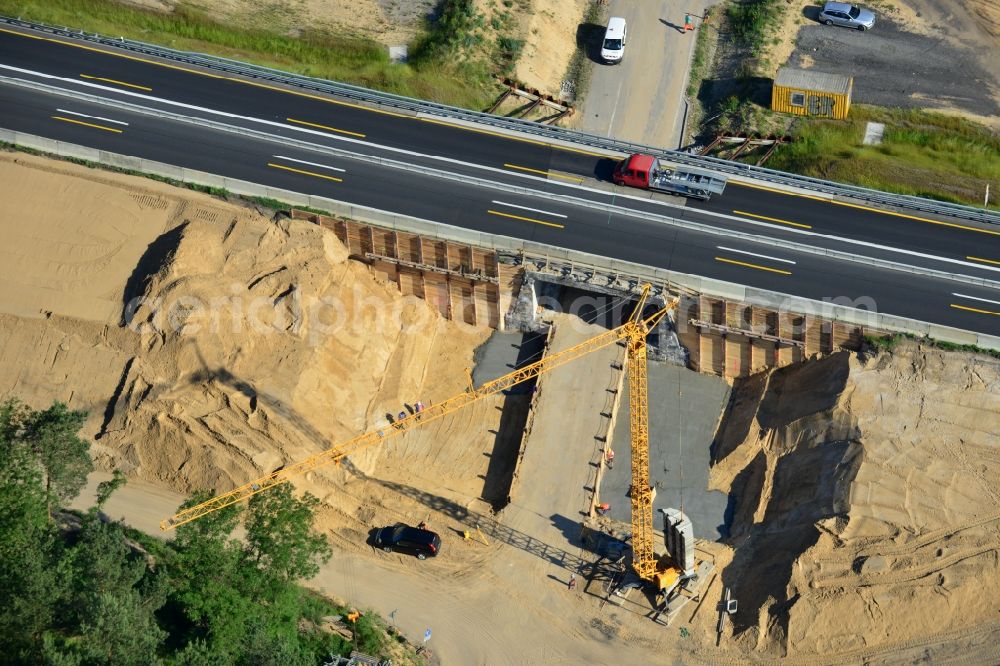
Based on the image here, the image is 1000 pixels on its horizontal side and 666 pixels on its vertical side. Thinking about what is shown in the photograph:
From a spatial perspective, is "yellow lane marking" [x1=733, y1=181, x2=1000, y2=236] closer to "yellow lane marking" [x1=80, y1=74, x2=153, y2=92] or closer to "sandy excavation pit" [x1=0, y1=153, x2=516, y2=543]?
"sandy excavation pit" [x1=0, y1=153, x2=516, y2=543]

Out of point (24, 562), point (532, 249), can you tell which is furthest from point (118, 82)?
point (24, 562)

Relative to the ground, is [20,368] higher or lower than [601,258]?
lower

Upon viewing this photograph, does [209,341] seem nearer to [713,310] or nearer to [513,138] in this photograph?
[513,138]

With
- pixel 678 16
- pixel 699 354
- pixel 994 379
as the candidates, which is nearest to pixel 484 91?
pixel 678 16

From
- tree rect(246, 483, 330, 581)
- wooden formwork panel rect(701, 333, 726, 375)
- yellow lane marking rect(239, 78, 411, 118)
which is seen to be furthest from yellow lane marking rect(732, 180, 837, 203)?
tree rect(246, 483, 330, 581)

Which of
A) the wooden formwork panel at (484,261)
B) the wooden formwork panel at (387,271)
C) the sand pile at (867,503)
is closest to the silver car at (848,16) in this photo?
the sand pile at (867,503)

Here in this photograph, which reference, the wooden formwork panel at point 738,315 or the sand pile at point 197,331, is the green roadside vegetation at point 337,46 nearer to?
the sand pile at point 197,331

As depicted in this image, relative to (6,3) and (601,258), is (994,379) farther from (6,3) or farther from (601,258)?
(6,3)
